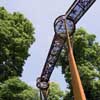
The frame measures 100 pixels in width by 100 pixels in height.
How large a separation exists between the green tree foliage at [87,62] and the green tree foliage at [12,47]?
2431mm

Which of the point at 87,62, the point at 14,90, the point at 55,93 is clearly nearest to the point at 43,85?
the point at 14,90

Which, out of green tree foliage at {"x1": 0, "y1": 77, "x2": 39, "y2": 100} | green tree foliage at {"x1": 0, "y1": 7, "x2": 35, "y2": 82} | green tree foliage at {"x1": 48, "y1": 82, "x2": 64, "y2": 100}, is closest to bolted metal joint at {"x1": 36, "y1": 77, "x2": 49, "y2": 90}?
green tree foliage at {"x1": 0, "y1": 77, "x2": 39, "y2": 100}

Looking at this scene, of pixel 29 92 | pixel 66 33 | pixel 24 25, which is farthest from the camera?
pixel 24 25

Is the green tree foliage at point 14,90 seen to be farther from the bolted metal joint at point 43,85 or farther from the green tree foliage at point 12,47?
the green tree foliage at point 12,47

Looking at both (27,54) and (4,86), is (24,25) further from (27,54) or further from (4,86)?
(4,86)

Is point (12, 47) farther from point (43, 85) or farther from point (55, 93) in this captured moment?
point (55, 93)

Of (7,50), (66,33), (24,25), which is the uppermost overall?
(24,25)

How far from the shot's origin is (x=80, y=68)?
23953 millimetres

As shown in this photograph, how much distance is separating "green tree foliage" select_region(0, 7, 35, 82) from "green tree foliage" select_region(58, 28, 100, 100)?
243cm

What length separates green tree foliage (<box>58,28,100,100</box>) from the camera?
23.6 meters

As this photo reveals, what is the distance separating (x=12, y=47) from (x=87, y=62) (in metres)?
4.19

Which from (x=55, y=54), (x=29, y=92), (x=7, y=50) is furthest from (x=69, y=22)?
(x=7, y=50)

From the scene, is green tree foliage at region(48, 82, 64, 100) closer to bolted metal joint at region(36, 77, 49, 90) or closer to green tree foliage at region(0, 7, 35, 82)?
green tree foliage at region(0, 7, 35, 82)

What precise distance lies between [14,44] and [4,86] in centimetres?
302
